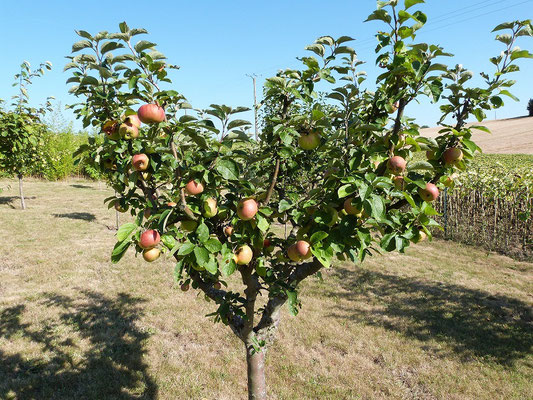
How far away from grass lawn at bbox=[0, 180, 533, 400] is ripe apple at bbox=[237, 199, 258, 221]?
2.45m

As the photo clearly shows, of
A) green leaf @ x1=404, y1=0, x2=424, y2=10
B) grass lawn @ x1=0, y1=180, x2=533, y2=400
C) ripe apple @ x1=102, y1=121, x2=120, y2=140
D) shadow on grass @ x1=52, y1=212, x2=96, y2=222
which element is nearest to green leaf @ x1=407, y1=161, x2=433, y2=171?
green leaf @ x1=404, y1=0, x2=424, y2=10

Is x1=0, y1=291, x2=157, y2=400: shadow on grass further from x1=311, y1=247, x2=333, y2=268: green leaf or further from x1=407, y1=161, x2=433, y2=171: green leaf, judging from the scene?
x1=407, y1=161, x2=433, y2=171: green leaf

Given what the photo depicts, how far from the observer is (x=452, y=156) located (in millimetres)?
1742

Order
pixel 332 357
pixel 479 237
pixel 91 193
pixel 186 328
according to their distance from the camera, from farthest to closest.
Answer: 1. pixel 91 193
2. pixel 479 237
3. pixel 186 328
4. pixel 332 357

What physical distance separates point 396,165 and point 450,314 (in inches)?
175

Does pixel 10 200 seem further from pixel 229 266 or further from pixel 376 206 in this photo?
pixel 376 206

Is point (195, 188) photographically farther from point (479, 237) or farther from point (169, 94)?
point (479, 237)

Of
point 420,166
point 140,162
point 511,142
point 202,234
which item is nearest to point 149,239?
point 202,234

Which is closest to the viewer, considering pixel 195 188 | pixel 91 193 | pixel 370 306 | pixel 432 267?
pixel 195 188

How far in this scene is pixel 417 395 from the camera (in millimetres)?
3402

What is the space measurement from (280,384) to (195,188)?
2.69 m

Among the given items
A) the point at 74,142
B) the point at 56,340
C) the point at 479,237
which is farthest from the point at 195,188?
the point at 74,142

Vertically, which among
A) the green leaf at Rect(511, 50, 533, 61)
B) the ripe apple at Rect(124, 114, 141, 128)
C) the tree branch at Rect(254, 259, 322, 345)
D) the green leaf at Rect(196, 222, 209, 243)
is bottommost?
the tree branch at Rect(254, 259, 322, 345)

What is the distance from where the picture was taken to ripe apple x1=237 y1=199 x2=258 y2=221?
5.49ft
